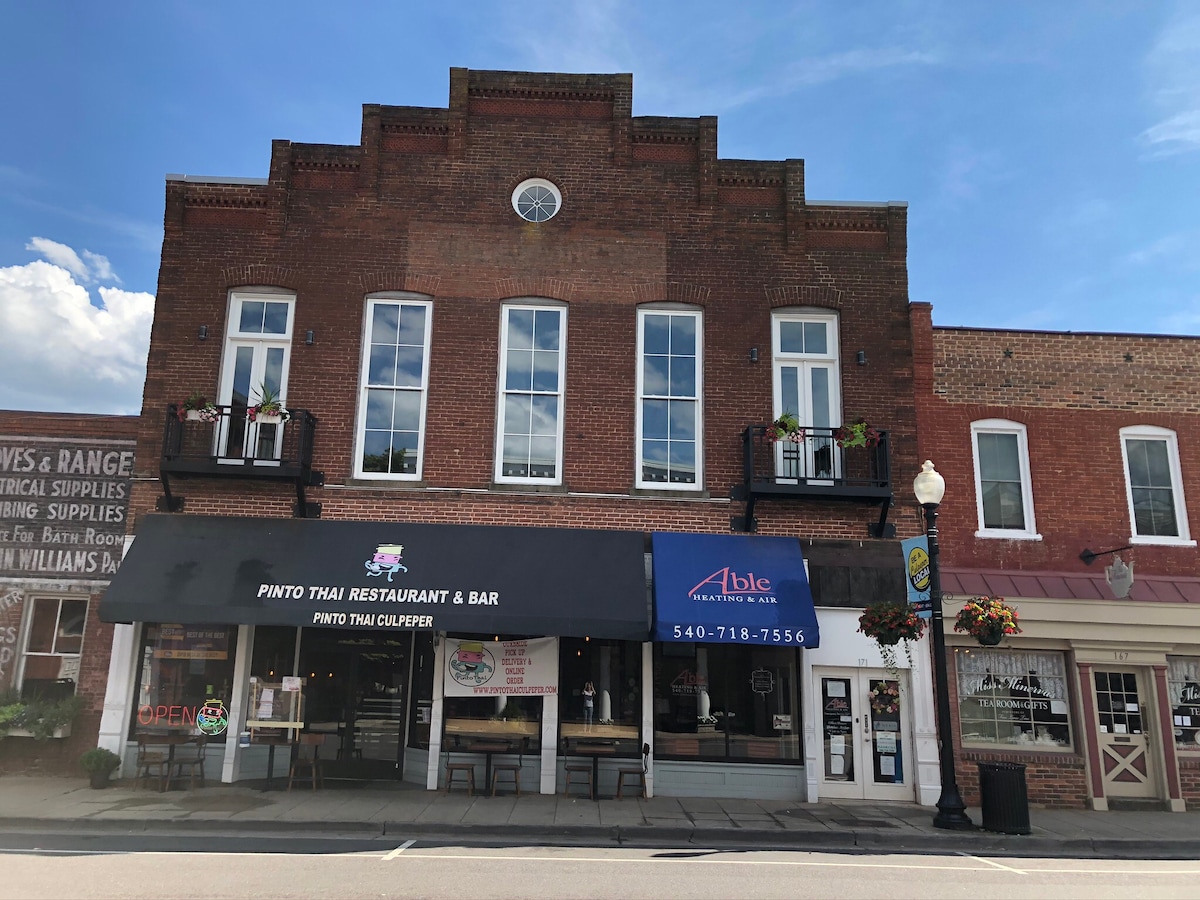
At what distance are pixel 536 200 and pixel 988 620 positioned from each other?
946cm

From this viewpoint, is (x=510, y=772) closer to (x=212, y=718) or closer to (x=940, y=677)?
(x=212, y=718)

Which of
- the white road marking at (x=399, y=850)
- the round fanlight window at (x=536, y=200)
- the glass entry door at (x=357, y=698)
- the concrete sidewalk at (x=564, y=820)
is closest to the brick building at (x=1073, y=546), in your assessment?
the concrete sidewalk at (x=564, y=820)

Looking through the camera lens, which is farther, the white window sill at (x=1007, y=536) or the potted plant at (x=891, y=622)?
the white window sill at (x=1007, y=536)

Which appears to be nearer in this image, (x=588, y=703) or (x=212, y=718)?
(x=212, y=718)

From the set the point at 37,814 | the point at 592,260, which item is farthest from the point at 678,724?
the point at 37,814

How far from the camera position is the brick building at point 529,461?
13.0 meters

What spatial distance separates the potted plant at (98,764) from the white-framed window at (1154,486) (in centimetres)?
1593

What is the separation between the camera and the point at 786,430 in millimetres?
13477

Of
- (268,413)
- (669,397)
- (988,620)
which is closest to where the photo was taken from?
(988,620)

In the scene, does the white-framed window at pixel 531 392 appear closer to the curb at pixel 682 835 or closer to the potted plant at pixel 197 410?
the potted plant at pixel 197 410

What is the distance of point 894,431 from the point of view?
14.3 metres

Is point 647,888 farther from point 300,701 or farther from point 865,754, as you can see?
point 300,701

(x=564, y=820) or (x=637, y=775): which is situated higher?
(x=637, y=775)

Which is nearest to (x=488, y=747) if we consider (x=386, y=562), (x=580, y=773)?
(x=580, y=773)
